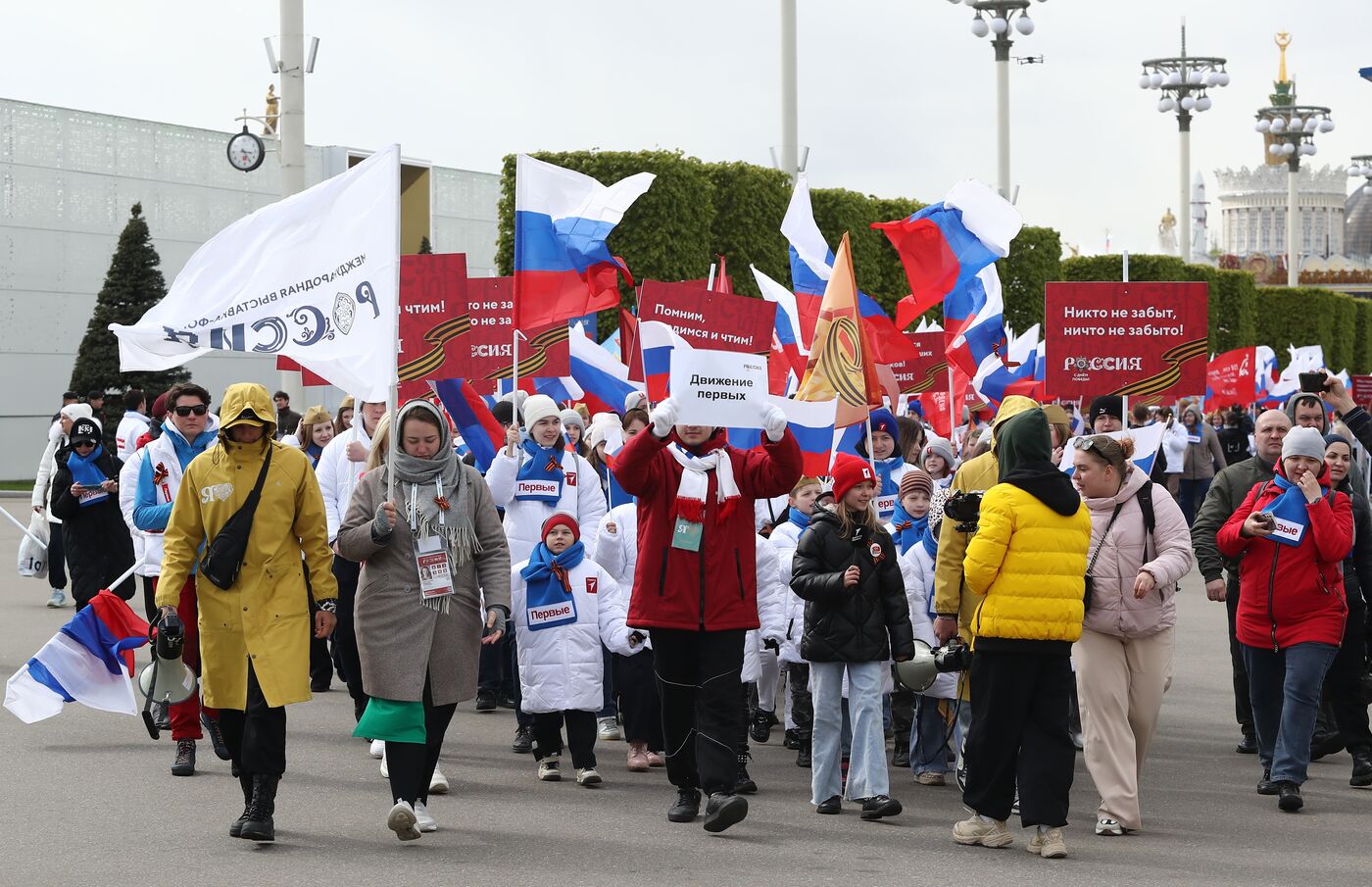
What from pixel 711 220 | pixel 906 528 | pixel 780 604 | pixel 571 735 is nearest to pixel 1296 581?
pixel 906 528

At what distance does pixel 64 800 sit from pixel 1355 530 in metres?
6.12

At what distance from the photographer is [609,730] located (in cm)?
1027

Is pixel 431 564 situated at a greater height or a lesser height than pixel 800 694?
greater

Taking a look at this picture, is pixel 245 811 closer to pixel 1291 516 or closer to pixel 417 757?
pixel 417 757

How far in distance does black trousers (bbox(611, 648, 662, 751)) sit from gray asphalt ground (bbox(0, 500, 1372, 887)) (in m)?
0.21

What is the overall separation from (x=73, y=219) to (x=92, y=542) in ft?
103

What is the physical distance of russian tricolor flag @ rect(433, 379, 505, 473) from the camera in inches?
456

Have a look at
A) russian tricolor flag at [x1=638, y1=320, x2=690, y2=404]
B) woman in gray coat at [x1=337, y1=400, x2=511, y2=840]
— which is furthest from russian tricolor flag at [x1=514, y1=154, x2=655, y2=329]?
woman in gray coat at [x1=337, y1=400, x2=511, y2=840]

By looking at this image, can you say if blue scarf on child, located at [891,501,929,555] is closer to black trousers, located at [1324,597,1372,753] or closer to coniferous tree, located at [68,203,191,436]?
black trousers, located at [1324,597,1372,753]

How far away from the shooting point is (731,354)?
767 cm

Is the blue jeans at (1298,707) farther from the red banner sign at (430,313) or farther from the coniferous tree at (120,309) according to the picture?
the coniferous tree at (120,309)

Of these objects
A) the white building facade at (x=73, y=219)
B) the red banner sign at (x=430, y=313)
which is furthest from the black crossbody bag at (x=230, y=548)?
the white building facade at (x=73, y=219)

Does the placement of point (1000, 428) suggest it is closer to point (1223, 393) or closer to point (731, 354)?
point (731, 354)

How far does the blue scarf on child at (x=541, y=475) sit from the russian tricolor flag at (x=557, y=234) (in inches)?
36.2
